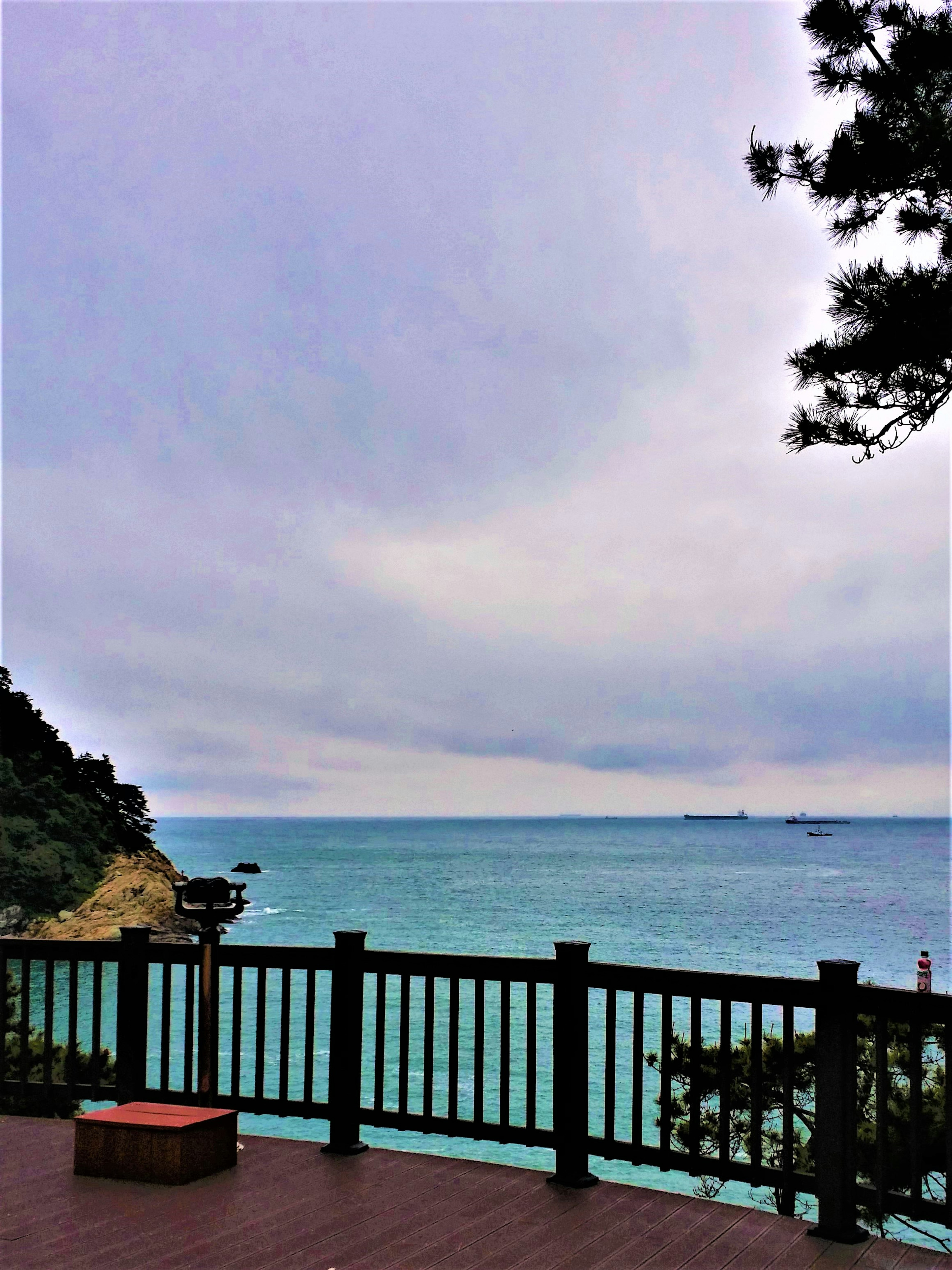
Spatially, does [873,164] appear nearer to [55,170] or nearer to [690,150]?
[690,150]

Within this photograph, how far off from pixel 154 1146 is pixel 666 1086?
2026 mm

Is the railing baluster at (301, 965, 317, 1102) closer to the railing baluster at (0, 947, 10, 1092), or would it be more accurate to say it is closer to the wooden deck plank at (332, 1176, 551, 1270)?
the wooden deck plank at (332, 1176, 551, 1270)

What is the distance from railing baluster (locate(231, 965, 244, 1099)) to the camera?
4.17 meters

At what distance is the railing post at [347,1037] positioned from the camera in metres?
4.14

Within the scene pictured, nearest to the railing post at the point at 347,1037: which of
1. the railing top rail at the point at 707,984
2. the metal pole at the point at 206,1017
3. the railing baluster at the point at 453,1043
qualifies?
the railing baluster at the point at 453,1043

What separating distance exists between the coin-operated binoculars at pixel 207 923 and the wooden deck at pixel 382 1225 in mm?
407

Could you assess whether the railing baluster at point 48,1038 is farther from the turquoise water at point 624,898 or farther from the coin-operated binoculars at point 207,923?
the turquoise water at point 624,898

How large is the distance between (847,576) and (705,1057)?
1020 inches

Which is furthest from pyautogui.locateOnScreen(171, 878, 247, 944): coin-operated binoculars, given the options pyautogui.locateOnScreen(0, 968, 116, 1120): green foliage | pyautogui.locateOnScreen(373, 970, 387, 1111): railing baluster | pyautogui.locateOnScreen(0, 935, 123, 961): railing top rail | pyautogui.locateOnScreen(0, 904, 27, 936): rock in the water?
pyautogui.locateOnScreen(0, 904, 27, 936): rock in the water

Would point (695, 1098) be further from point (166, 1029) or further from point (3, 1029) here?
point (3, 1029)

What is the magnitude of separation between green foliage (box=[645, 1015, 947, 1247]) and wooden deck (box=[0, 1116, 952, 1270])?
1.28 meters

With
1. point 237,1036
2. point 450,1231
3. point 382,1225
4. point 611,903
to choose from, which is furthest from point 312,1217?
point 611,903

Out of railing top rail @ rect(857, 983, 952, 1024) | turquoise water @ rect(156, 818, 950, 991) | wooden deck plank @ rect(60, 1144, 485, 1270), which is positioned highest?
railing top rail @ rect(857, 983, 952, 1024)

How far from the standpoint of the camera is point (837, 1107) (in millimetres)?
3334
